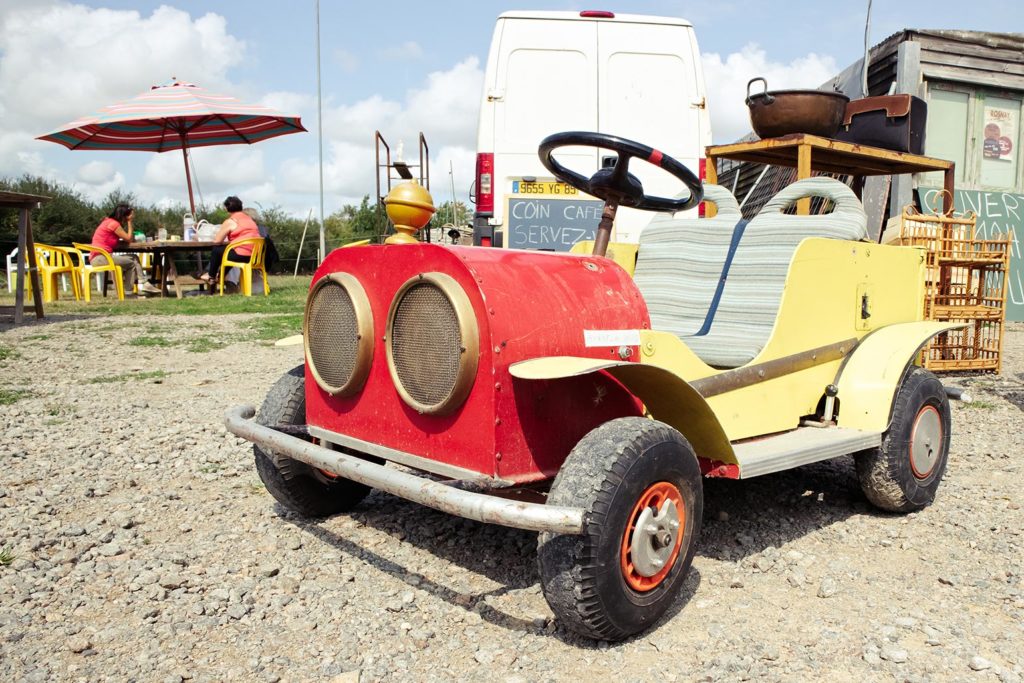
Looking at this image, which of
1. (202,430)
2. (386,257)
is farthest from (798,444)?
(202,430)

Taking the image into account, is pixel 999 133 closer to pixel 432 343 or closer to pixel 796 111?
pixel 796 111

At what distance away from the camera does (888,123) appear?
214 inches

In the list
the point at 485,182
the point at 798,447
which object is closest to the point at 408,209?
the point at 798,447

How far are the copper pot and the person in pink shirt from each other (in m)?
10.3

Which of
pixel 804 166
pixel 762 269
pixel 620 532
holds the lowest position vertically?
pixel 620 532

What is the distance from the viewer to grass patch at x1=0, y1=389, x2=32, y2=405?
494cm

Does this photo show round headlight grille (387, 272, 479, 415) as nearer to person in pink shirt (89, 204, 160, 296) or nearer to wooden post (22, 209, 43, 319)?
wooden post (22, 209, 43, 319)

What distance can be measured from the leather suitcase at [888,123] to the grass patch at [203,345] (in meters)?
5.42

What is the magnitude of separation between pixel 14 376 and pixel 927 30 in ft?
33.3

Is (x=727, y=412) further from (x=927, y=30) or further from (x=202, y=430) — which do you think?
(x=927, y=30)

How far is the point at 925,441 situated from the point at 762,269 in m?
0.93

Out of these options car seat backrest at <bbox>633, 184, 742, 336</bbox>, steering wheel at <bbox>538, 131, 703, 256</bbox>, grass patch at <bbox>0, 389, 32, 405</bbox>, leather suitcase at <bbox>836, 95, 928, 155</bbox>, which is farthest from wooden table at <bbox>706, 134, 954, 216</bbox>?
grass patch at <bbox>0, 389, 32, 405</bbox>

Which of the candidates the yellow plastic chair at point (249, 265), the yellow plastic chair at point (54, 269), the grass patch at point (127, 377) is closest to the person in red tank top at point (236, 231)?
the yellow plastic chair at point (249, 265)

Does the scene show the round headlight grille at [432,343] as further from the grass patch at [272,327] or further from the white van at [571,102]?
the grass patch at [272,327]
